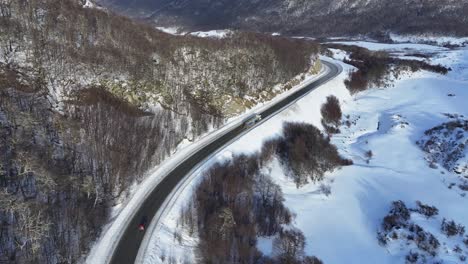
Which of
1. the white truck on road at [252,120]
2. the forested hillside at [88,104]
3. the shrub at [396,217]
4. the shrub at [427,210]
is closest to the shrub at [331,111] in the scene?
the forested hillside at [88,104]

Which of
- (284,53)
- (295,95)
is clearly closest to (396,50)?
(284,53)

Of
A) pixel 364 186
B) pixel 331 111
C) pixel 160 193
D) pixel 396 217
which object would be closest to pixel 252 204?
pixel 160 193

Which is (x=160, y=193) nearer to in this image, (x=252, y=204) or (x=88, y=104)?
(x=252, y=204)

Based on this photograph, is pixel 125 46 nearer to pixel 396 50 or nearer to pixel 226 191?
pixel 226 191

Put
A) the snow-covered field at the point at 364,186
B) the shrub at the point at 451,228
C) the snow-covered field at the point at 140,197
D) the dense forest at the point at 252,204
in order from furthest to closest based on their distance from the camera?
the shrub at the point at 451,228 → the snow-covered field at the point at 364,186 → the dense forest at the point at 252,204 → the snow-covered field at the point at 140,197

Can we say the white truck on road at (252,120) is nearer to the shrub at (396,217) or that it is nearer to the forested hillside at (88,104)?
the forested hillside at (88,104)
